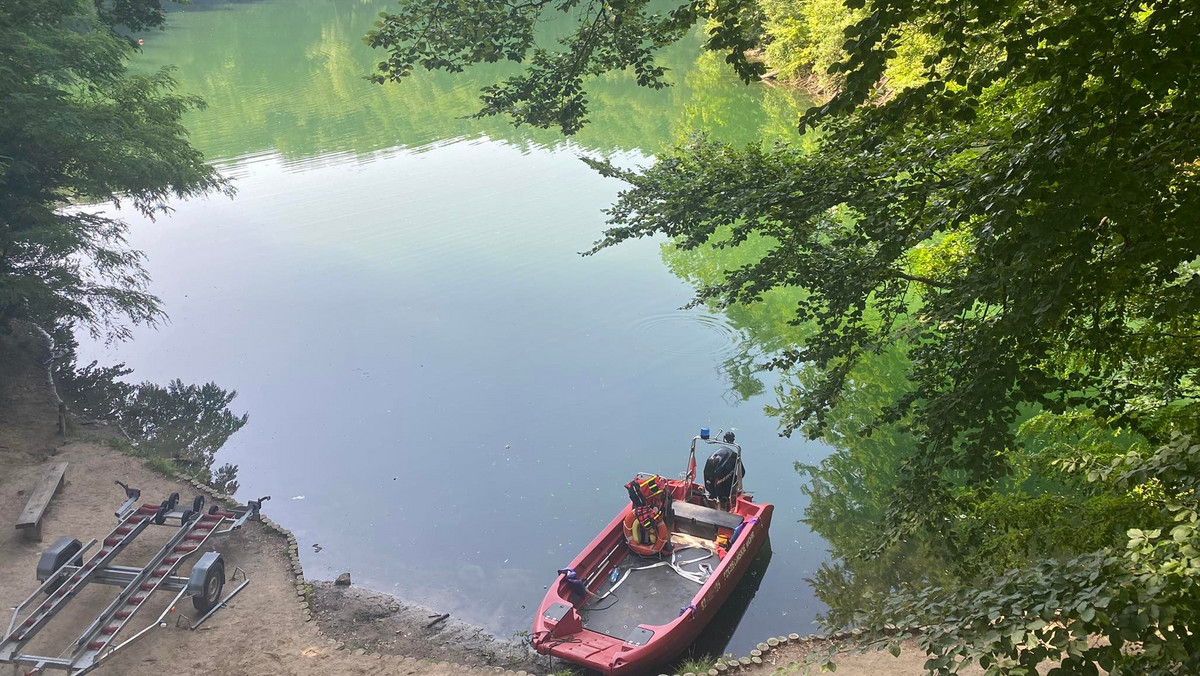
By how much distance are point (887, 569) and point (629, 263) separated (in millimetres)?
12523

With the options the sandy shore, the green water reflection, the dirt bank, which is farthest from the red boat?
the green water reflection

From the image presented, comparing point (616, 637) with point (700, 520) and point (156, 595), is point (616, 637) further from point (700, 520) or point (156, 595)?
point (156, 595)

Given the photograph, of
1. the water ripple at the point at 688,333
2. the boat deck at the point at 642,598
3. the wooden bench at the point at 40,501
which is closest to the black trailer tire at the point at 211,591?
the wooden bench at the point at 40,501

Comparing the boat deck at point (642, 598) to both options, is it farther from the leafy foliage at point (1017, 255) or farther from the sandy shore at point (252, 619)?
the leafy foliage at point (1017, 255)

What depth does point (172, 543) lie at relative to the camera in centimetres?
962

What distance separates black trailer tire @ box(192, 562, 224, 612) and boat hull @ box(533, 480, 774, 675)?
150 inches

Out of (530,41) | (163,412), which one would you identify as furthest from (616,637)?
(163,412)

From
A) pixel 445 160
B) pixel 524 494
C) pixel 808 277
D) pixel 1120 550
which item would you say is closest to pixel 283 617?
pixel 524 494

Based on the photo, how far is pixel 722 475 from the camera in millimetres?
11391

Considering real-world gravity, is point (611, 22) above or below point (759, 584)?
above

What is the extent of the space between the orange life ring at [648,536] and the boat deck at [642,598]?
14 centimetres

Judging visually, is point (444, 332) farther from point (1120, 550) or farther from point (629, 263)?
point (1120, 550)

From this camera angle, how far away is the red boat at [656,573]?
9.11 m

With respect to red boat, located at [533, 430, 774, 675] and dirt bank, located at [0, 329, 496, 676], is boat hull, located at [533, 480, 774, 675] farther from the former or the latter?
dirt bank, located at [0, 329, 496, 676]
